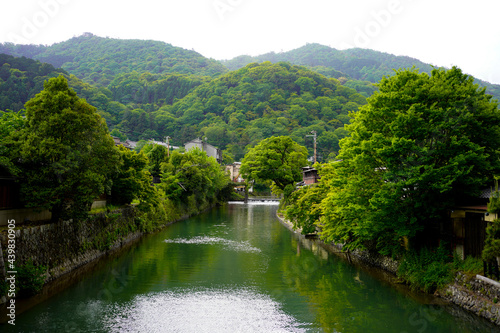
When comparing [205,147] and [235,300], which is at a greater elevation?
[205,147]

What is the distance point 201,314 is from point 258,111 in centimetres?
10432

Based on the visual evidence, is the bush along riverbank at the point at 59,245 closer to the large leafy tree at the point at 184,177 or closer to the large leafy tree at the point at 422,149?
the large leafy tree at the point at 184,177

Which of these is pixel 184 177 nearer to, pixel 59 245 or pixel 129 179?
pixel 129 179

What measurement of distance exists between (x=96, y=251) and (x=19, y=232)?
9.25 meters

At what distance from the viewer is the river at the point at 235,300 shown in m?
14.0

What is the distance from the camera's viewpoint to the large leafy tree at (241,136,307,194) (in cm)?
5444

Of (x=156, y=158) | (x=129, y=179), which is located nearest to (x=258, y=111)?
(x=156, y=158)

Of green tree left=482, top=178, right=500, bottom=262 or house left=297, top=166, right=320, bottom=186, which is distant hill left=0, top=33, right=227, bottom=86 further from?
green tree left=482, top=178, right=500, bottom=262

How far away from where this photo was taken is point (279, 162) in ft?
181

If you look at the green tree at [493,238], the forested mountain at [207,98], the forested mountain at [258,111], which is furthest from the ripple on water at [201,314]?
the forested mountain at [258,111]

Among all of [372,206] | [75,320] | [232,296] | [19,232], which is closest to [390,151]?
[372,206]

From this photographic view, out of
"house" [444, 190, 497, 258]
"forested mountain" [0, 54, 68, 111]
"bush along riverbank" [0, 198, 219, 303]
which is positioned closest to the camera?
"bush along riverbank" [0, 198, 219, 303]

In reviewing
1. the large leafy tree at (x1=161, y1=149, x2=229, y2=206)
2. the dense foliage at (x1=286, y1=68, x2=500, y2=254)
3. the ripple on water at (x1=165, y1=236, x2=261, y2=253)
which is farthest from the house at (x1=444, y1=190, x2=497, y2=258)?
the large leafy tree at (x1=161, y1=149, x2=229, y2=206)

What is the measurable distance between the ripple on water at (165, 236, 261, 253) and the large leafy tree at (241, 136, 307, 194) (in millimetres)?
20325
